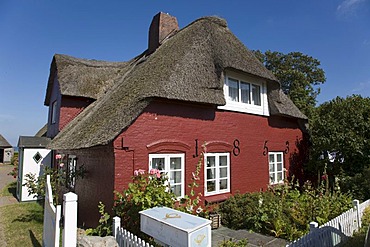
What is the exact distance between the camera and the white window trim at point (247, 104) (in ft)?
31.6

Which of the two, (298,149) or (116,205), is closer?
(116,205)

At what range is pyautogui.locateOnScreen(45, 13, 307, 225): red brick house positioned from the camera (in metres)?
7.06

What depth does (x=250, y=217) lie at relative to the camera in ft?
24.8

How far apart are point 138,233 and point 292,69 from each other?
110ft

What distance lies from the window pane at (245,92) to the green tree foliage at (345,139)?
4501 mm

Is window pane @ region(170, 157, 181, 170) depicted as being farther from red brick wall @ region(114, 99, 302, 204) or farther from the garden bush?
the garden bush

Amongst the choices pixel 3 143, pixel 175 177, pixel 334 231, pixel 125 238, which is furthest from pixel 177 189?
pixel 3 143

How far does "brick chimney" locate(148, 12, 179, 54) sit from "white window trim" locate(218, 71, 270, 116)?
508cm

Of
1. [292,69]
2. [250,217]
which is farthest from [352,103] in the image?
[292,69]

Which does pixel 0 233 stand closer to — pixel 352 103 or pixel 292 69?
pixel 352 103

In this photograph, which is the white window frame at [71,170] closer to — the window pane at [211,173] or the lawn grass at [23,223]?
the lawn grass at [23,223]

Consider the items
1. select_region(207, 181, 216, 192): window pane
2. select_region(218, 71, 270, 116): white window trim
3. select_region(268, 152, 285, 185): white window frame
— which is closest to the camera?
select_region(207, 181, 216, 192): window pane

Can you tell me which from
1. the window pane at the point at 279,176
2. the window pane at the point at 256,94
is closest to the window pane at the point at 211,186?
the window pane at the point at 256,94

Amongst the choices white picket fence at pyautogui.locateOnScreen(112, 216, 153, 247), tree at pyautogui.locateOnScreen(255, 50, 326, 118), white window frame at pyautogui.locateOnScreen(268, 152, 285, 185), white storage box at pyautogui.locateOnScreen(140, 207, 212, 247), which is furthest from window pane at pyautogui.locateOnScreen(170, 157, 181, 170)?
tree at pyautogui.locateOnScreen(255, 50, 326, 118)
